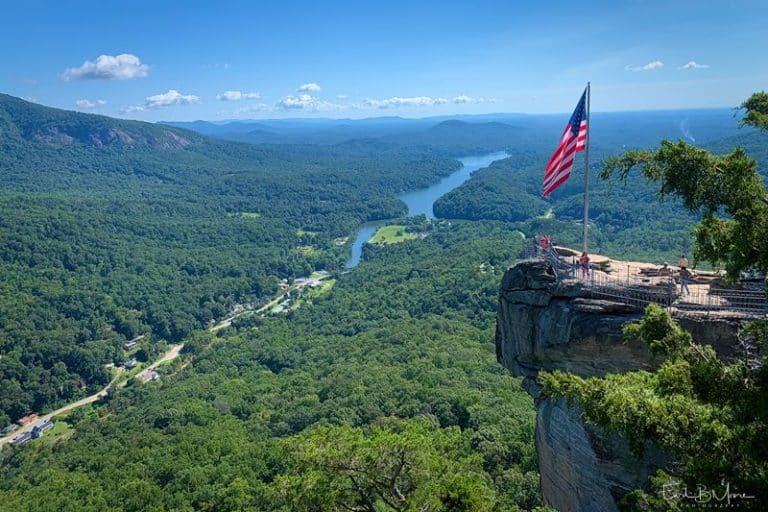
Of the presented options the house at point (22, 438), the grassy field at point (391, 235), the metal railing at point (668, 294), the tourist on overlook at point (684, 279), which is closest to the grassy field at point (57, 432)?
the house at point (22, 438)

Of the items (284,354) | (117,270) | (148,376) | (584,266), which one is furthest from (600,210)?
(584,266)

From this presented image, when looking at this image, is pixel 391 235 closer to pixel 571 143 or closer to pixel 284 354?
pixel 284 354

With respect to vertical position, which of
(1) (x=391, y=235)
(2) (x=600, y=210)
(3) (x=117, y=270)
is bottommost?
(3) (x=117, y=270)

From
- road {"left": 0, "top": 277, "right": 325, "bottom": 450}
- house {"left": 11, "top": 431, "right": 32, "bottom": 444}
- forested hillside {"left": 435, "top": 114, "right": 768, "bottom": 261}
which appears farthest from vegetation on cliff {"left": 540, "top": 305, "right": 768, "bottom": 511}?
road {"left": 0, "top": 277, "right": 325, "bottom": 450}

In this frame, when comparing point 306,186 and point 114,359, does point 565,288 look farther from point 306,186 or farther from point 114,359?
point 306,186

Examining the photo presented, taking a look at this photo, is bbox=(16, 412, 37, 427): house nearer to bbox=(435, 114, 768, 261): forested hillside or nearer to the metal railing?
the metal railing

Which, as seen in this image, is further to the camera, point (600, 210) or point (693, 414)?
point (600, 210)

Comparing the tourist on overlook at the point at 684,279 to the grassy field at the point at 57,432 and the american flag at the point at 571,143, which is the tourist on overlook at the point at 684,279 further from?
the grassy field at the point at 57,432
